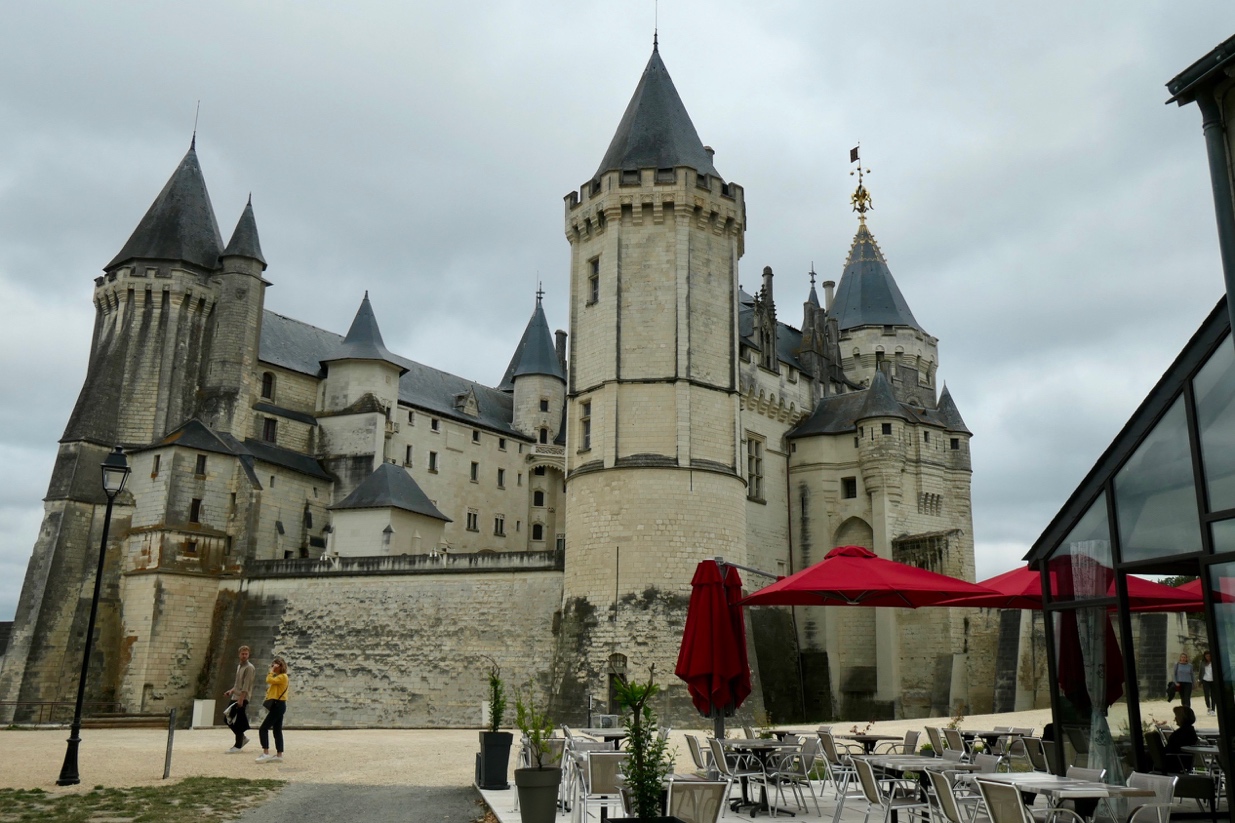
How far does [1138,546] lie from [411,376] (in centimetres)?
3998

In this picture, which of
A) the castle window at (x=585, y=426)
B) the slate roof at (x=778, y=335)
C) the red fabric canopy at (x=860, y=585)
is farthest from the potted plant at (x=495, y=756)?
the slate roof at (x=778, y=335)

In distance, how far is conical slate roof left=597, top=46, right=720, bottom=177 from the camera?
27031 mm

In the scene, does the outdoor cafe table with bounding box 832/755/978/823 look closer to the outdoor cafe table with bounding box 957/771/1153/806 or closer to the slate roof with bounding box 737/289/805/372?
the outdoor cafe table with bounding box 957/771/1153/806

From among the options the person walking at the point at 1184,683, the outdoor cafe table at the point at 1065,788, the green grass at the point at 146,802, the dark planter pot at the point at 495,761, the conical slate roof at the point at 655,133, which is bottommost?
the green grass at the point at 146,802

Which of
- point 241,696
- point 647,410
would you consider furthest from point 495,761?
point 647,410

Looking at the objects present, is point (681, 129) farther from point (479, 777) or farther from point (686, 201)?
point (479, 777)

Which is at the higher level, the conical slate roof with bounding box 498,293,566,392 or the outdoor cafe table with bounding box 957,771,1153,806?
the conical slate roof with bounding box 498,293,566,392

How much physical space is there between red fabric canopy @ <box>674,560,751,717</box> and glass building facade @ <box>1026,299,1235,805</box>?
3.91m

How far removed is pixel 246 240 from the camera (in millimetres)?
37219

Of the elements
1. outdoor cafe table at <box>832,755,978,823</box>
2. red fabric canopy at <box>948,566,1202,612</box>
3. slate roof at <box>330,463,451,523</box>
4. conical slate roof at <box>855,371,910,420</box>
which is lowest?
outdoor cafe table at <box>832,755,978,823</box>

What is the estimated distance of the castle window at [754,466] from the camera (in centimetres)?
3212

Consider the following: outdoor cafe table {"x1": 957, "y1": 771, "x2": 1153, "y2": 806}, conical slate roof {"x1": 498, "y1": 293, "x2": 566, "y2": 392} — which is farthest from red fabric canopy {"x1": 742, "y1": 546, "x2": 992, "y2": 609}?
conical slate roof {"x1": 498, "y1": 293, "x2": 566, "y2": 392}

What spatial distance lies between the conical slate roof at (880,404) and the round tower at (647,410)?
7.94 metres

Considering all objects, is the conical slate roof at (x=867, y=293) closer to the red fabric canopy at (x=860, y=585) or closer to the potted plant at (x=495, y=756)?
the red fabric canopy at (x=860, y=585)
